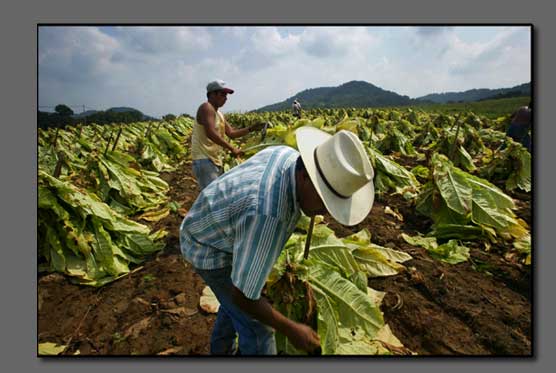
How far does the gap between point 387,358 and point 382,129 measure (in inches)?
432

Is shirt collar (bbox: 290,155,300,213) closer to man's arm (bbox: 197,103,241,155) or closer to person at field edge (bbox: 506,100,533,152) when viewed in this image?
man's arm (bbox: 197,103,241,155)

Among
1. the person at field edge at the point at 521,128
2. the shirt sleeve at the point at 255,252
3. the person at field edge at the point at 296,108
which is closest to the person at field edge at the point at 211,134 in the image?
the shirt sleeve at the point at 255,252

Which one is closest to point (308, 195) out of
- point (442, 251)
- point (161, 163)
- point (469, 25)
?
point (469, 25)

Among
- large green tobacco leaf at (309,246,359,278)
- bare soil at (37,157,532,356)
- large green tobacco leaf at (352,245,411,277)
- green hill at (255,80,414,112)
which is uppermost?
green hill at (255,80,414,112)

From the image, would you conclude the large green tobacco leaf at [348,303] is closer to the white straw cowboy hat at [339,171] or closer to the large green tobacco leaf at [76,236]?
the white straw cowboy hat at [339,171]

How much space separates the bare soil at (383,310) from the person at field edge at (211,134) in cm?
107

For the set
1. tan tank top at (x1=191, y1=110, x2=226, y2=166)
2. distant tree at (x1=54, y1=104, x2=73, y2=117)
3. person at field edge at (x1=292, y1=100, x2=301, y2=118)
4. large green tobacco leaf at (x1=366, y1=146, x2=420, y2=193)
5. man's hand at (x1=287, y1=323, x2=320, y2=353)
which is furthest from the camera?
person at field edge at (x1=292, y1=100, x2=301, y2=118)

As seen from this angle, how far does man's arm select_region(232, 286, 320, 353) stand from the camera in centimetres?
144

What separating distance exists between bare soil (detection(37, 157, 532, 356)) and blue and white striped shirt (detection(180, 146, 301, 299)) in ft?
4.03

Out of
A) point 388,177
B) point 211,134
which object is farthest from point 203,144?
point 388,177

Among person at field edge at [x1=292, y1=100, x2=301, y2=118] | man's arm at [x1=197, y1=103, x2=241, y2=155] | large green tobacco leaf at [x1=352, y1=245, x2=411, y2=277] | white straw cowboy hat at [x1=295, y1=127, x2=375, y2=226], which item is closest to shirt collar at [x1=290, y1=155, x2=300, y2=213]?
white straw cowboy hat at [x1=295, y1=127, x2=375, y2=226]

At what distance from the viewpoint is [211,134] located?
354cm

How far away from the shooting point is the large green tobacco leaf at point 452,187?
13.2 ft

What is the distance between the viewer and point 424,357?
2230 mm
